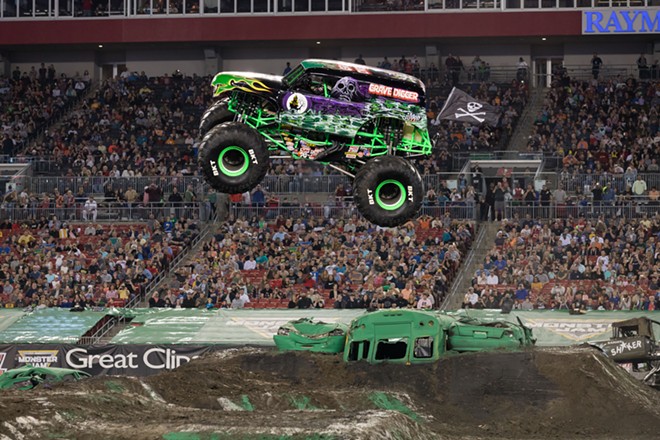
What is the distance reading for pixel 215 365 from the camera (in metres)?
35.2

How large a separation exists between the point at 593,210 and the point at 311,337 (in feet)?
61.8

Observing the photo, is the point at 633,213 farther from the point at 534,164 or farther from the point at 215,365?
the point at 215,365

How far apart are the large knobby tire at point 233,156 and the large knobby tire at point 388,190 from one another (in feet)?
6.05

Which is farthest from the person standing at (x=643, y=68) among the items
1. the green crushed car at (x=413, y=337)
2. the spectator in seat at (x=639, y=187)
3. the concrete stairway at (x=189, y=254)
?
the green crushed car at (x=413, y=337)

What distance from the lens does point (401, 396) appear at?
1216 inches

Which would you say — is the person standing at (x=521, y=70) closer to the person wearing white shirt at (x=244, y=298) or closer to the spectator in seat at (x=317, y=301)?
the spectator in seat at (x=317, y=301)

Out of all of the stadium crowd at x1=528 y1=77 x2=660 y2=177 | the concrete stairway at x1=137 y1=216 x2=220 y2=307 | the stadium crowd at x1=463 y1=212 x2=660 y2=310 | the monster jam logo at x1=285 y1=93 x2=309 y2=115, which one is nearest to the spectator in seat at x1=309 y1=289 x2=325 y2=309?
Result: the stadium crowd at x1=463 y1=212 x2=660 y2=310

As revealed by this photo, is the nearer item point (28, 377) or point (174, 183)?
point (28, 377)

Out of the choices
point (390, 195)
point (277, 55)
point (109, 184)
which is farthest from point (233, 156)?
point (277, 55)

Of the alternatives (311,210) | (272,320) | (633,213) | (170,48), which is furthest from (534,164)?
(170,48)

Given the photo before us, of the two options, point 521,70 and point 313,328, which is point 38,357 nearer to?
point 313,328

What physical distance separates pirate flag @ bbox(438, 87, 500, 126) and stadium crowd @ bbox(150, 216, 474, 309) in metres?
4.75

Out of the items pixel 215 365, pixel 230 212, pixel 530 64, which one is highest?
pixel 530 64

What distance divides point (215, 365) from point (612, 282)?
17.5m
